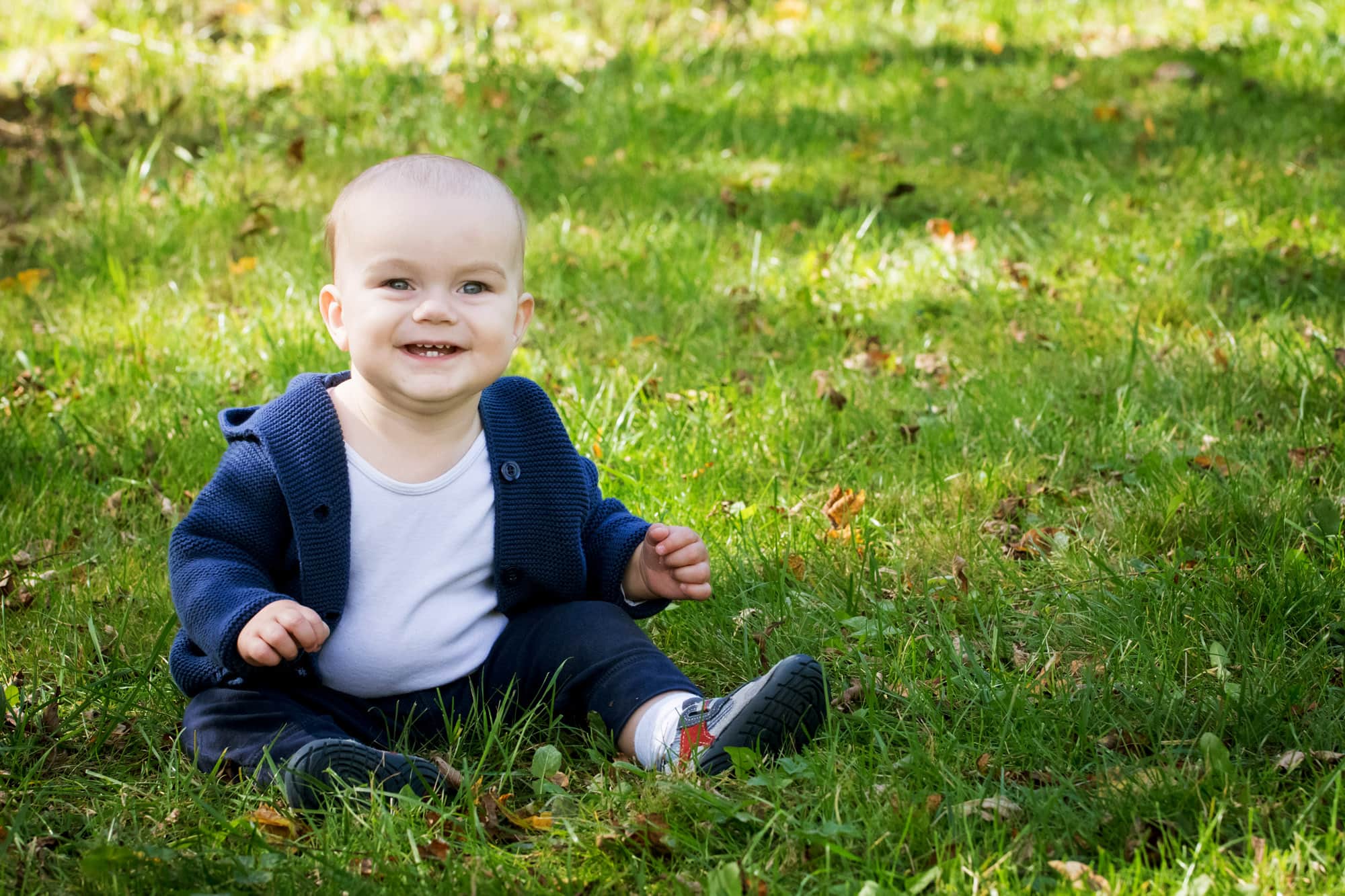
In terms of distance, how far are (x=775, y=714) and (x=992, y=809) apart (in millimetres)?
391

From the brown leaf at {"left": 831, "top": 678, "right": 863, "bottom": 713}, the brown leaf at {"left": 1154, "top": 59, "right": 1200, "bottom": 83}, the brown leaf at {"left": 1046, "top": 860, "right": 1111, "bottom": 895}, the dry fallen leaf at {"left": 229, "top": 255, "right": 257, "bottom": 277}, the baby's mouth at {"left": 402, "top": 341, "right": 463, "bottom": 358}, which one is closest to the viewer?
the brown leaf at {"left": 1046, "top": 860, "right": 1111, "bottom": 895}

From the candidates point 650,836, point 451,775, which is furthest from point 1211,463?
point 451,775

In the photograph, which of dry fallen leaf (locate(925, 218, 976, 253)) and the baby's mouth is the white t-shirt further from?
dry fallen leaf (locate(925, 218, 976, 253))

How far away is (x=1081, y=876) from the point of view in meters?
1.90

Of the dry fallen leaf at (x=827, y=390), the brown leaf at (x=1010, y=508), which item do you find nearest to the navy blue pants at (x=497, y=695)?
the brown leaf at (x=1010, y=508)

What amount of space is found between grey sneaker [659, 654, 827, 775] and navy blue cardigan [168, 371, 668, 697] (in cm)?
40

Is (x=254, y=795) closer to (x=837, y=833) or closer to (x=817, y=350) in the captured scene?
(x=837, y=833)

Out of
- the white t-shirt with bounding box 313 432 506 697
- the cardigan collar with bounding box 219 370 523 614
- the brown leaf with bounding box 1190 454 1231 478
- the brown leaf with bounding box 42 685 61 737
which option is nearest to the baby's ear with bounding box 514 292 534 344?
the white t-shirt with bounding box 313 432 506 697

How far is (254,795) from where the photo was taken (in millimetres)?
2273

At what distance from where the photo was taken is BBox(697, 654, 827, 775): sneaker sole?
7.38 ft

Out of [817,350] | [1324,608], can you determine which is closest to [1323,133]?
[817,350]

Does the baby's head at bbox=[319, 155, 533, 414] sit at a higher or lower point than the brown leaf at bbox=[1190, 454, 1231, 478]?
higher

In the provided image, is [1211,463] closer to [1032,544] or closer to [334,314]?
[1032,544]

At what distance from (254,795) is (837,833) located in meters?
1.00
